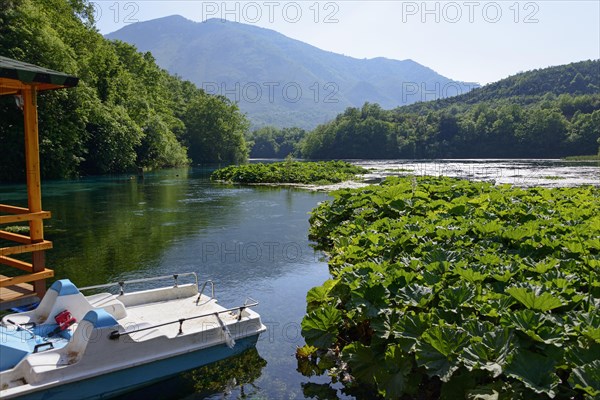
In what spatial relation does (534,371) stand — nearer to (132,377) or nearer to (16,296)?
(132,377)

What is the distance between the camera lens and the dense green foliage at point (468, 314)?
187 inches

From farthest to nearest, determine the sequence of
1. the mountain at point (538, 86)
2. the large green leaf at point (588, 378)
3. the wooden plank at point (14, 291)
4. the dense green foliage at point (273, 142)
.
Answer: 1. the dense green foliage at point (273, 142)
2. the mountain at point (538, 86)
3. the wooden plank at point (14, 291)
4. the large green leaf at point (588, 378)

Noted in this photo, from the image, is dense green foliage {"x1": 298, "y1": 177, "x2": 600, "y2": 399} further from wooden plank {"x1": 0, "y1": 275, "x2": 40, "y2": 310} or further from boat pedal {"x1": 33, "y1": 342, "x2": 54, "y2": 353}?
wooden plank {"x1": 0, "y1": 275, "x2": 40, "y2": 310}

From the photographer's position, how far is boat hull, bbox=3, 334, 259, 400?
5.40 m

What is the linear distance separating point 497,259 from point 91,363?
592 cm

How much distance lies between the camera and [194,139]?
8475 centimetres

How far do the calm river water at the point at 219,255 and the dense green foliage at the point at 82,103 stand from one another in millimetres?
10321

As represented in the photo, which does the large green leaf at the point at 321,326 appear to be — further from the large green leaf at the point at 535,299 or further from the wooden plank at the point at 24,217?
the wooden plank at the point at 24,217

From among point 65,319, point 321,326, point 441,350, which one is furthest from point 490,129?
point 65,319

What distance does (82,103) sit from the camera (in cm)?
4094

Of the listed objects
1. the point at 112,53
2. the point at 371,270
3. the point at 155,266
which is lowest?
the point at 155,266

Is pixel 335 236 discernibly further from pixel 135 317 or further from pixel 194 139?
pixel 194 139

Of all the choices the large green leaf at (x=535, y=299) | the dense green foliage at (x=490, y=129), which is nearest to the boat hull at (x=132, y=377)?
the large green leaf at (x=535, y=299)

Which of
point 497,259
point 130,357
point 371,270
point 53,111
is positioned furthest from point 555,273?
point 53,111
